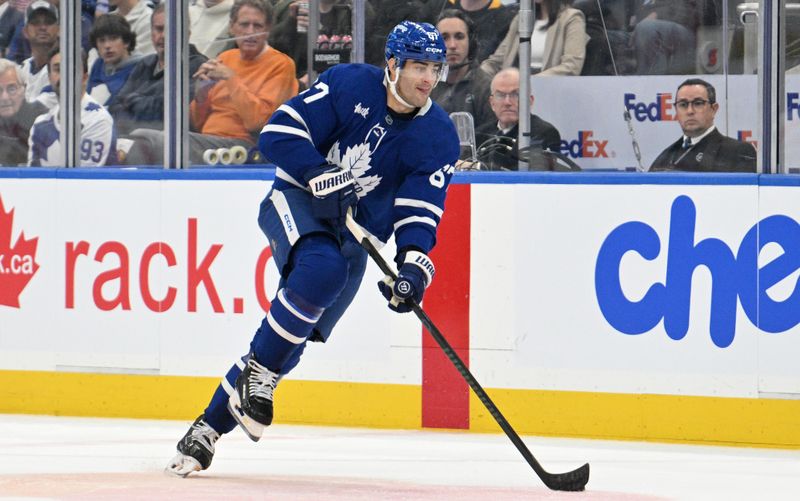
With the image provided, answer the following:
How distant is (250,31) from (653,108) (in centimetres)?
153

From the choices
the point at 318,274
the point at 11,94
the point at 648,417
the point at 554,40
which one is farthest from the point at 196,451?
the point at 11,94

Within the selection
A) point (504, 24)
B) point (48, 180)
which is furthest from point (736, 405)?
point (48, 180)

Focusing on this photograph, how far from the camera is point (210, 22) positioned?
5855mm

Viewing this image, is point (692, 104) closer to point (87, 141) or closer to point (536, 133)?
point (536, 133)

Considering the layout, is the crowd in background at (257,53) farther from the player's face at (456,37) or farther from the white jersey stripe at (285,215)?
the white jersey stripe at (285,215)

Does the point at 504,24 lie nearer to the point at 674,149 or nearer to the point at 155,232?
the point at 674,149

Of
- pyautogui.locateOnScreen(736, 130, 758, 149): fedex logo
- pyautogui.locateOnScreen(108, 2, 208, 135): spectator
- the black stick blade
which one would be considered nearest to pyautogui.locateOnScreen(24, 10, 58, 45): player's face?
pyautogui.locateOnScreen(108, 2, 208, 135): spectator

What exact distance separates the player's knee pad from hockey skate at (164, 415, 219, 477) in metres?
0.55

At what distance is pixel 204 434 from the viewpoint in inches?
173

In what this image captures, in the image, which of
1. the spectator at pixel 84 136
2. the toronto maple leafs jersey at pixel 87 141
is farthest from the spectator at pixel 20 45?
the toronto maple leafs jersey at pixel 87 141

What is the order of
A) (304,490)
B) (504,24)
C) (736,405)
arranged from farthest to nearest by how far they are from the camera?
(504,24) → (736,405) → (304,490)

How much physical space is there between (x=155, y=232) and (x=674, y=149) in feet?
6.22

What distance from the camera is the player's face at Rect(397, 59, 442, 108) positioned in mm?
4250

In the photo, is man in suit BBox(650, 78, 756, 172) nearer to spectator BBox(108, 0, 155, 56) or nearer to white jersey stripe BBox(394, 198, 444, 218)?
white jersey stripe BBox(394, 198, 444, 218)
